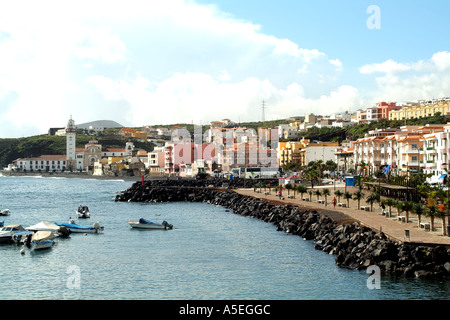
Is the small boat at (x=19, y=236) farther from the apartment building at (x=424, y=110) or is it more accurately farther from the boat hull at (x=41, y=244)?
the apartment building at (x=424, y=110)

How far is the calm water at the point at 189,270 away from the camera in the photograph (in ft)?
95.2

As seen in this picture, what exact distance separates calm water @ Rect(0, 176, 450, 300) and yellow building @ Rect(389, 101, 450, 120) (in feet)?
343

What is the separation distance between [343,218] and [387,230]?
9.50 meters

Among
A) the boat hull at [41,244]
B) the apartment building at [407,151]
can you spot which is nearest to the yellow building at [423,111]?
the apartment building at [407,151]

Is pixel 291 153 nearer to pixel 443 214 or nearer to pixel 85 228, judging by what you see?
pixel 85 228

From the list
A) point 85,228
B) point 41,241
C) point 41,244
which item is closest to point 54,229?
point 85,228

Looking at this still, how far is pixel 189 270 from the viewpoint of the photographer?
34.6 metres

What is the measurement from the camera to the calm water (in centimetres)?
2902

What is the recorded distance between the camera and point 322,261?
36.2 m

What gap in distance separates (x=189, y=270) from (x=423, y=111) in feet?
424

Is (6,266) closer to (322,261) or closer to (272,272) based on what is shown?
(272,272)

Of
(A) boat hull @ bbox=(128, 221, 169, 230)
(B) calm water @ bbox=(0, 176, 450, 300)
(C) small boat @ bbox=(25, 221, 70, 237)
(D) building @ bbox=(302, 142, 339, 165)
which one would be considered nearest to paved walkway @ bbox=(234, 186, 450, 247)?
(B) calm water @ bbox=(0, 176, 450, 300)

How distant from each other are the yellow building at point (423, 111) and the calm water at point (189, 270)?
4113 inches
